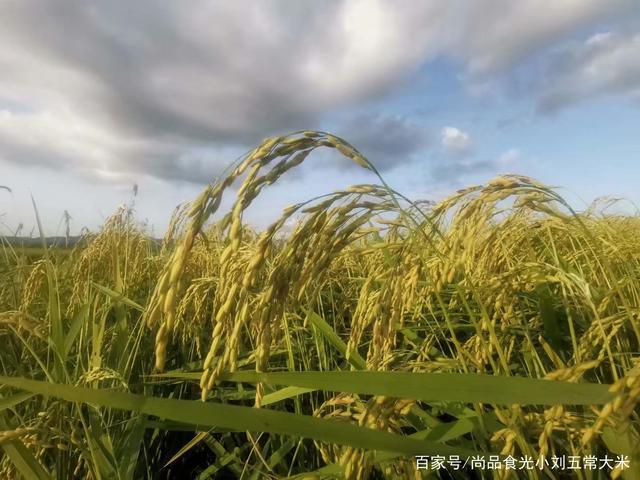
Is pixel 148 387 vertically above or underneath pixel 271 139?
underneath

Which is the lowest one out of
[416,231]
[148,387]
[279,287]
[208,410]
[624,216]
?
[148,387]

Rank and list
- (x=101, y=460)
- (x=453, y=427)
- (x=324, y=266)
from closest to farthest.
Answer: (x=324, y=266)
(x=453, y=427)
(x=101, y=460)

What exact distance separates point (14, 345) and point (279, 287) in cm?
215

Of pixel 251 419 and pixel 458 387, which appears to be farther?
pixel 458 387

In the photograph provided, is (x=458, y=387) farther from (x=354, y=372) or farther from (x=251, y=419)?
(x=251, y=419)

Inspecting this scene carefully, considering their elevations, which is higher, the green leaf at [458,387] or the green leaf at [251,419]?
the green leaf at [458,387]

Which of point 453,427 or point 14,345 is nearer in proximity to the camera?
point 453,427

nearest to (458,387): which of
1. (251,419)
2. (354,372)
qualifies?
(354,372)

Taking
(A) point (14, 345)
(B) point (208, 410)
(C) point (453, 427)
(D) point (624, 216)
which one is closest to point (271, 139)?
(B) point (208, 410)

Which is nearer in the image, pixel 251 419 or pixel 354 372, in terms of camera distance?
pixel 251 419

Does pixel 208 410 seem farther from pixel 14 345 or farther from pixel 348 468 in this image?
pixel 14 345

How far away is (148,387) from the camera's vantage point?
1.96 m

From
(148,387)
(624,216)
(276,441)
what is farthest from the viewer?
(624,216)

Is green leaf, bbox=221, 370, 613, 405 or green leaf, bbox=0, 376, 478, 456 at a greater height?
green leaf, bbox=221, 370, 613, 405
